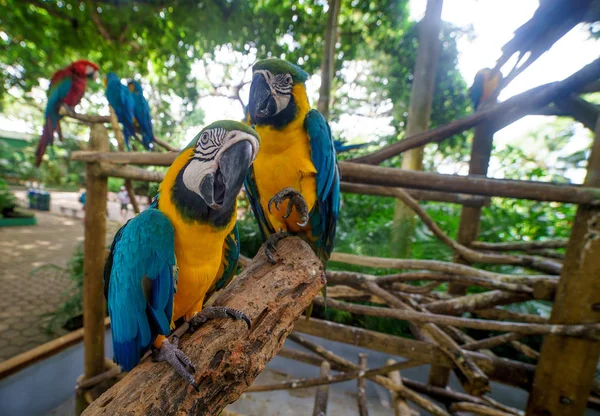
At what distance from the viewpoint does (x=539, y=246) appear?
2.48 metres

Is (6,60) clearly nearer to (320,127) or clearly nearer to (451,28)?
(320,127)

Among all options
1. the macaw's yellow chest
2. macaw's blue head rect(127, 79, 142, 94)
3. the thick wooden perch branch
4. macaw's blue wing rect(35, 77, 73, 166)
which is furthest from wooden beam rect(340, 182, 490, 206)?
macaw's blue wing rect(35, 77, 73, 166)

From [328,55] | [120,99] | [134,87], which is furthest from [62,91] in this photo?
[328,55]

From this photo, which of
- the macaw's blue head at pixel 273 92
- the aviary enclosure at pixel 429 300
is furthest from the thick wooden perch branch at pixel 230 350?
the macaw's blue head at pixel 273 92

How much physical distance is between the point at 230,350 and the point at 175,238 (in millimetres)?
387

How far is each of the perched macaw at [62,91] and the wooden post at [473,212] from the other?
4979 millimetres

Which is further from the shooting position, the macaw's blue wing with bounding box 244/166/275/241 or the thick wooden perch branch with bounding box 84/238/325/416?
the macaw's blue wing with bounding box 244/166/275/241

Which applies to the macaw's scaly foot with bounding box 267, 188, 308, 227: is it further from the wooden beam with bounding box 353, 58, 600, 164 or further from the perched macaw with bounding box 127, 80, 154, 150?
the perched macaw with bounding box 127, 80, 154, 150

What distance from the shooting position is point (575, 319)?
4.56ft

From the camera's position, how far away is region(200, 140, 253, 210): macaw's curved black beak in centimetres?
79

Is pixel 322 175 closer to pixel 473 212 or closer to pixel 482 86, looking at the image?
pixel 473 212

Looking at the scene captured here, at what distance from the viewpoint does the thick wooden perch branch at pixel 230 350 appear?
64 cm

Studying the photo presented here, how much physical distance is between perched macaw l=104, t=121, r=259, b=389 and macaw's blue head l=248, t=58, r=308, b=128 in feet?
1.40

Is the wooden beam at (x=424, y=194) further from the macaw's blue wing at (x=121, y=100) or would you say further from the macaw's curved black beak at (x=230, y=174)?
the macaw's blue wing at (x=121, y=100)
